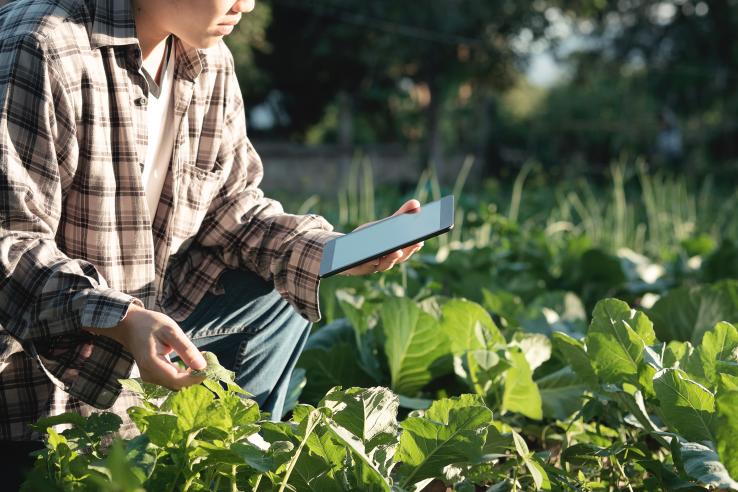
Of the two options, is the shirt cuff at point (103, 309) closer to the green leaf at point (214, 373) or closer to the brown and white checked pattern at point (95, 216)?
the brown and white checked pattern at point (95, 216)

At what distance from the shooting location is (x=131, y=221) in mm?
1785

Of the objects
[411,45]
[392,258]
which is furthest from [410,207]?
[411,45]

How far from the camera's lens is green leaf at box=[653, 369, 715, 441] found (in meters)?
1.63

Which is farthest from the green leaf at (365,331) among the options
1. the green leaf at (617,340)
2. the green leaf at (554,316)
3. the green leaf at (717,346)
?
the green leaf at (717,346)

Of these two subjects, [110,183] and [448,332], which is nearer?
[110,183]

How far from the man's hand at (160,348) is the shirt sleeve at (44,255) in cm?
4

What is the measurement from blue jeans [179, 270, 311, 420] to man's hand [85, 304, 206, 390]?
1.61 ft

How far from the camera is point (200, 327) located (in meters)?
1.98

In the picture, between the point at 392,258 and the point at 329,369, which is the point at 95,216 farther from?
the point at 329,369

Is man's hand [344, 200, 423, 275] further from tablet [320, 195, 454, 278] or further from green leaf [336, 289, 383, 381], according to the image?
green leaf [336, 289, 383, 381]

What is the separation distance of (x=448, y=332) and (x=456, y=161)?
1824 cm

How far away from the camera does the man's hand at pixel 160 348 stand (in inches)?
55.9

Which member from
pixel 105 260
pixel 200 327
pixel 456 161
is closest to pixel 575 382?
pixel 200 327

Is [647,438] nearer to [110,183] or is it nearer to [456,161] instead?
[110,183]
